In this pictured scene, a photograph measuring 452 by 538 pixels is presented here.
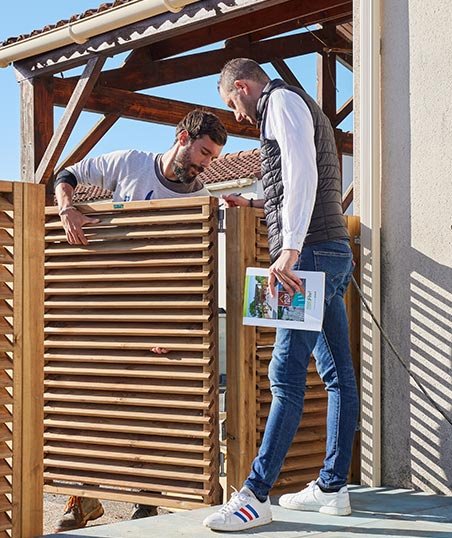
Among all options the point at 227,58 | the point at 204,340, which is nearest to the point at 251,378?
the point at 204,340

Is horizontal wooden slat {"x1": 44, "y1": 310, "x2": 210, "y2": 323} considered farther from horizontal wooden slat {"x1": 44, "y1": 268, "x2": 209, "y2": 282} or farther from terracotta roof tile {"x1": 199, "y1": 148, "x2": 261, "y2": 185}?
terracotta roof tile {"x1": 199, "y1": 148, "x2": 261, "y2": 185}

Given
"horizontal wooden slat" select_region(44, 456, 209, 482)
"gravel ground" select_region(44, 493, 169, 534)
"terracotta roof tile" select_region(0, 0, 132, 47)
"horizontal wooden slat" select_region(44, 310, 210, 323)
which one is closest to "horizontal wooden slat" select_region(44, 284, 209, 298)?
"horizontal wooden slat" select_region(44, 310, 210, 323)

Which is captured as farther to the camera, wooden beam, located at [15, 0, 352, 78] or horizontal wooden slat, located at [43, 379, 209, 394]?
wooden beam, located at [15, 0, 352, 78]

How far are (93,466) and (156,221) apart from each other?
1.42m

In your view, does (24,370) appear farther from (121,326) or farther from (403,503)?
(403,503)

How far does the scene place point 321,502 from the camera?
4.13 meters

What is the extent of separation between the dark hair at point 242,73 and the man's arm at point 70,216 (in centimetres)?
139

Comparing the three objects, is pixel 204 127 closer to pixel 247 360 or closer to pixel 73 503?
pixel 247 360

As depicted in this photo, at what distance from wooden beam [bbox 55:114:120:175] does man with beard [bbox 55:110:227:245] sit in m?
5.27

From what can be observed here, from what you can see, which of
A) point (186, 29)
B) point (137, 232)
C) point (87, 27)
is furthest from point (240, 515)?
point (87, 27)

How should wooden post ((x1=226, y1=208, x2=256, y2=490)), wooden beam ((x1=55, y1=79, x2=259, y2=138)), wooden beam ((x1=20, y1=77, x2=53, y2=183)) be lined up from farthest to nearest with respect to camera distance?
1. wooden beam ((x1=55, y1=79, x2=259, y2=138))
2. wooden beam ((x1=20, y1=77, x2=53, y2=183))
3. wooden post ((x1=226, y1=208, x2=256, y2=490))

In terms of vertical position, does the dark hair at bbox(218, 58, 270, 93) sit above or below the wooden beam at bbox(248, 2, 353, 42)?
below

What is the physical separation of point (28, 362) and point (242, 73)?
152 cm

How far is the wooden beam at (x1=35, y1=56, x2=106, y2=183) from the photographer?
9.17m
